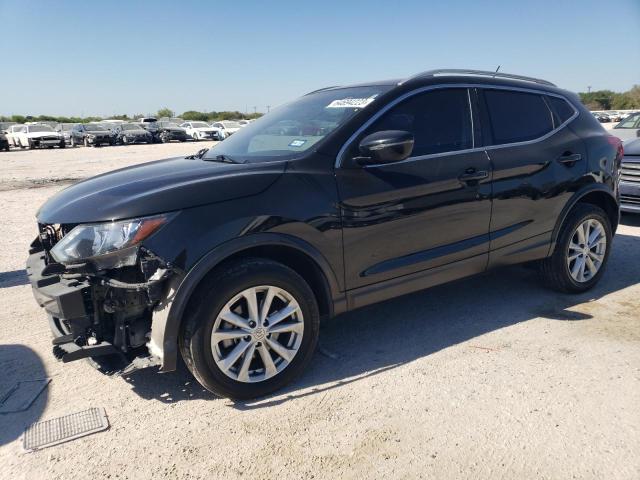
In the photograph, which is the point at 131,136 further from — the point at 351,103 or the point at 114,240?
the point at 114,240

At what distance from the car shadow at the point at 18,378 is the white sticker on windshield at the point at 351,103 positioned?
8.82 ft

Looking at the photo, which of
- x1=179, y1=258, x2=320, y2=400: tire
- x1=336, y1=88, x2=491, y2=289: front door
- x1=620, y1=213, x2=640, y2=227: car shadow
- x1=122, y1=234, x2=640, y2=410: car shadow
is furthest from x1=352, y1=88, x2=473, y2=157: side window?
x1=620, y1=213, x2=640, y2=227: car shadow

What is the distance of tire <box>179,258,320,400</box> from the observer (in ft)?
9.27

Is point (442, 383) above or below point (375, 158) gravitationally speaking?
below

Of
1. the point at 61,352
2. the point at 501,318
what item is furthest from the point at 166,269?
the point at 501,318

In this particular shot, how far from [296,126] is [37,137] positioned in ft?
107

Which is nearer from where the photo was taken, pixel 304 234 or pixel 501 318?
pixel 304 234

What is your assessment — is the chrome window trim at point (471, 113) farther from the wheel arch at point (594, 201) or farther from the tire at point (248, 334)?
the tire at point (248, 334)

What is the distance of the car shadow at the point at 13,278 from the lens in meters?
5.25

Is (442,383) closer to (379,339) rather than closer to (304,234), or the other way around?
(379,339)

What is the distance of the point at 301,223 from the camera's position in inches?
120

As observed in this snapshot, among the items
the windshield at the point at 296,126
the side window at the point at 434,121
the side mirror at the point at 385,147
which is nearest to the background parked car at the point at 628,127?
the side window at the point at 434,121

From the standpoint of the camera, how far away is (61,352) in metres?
2.81

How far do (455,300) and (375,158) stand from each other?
1.92m
